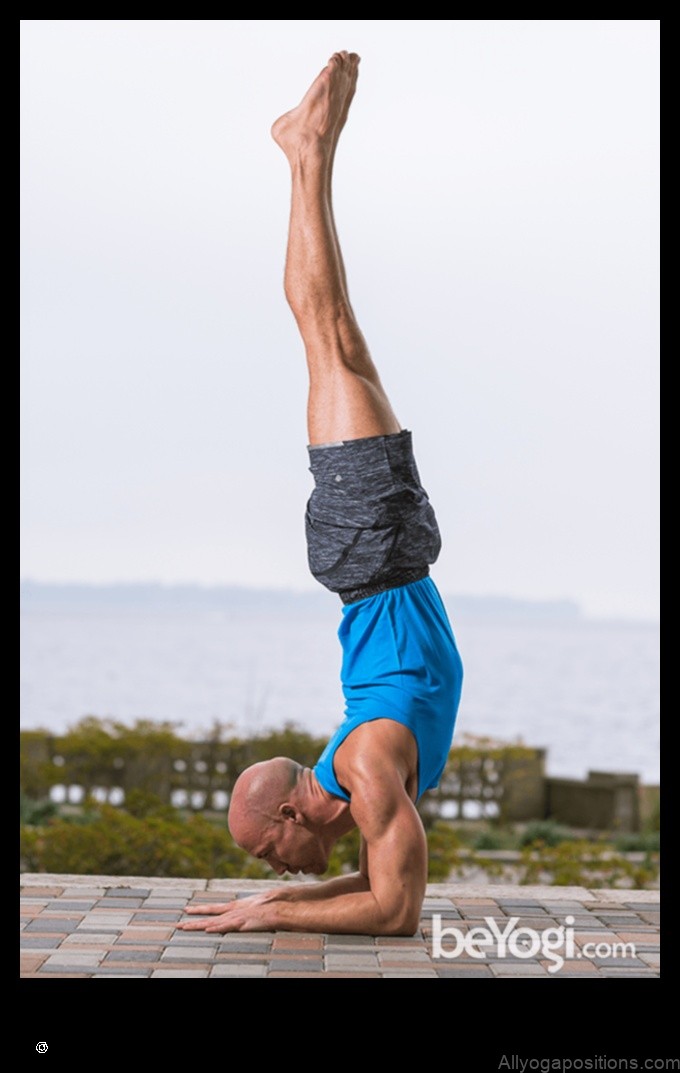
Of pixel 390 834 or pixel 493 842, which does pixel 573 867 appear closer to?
pixel 493 842

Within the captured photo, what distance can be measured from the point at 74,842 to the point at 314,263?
3288 mm

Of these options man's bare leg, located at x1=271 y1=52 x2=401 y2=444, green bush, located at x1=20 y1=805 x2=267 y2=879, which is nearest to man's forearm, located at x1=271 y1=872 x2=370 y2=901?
man's bare leg, located at x1=271 y1=52 x2=401 y2=444

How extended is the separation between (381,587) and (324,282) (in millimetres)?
882

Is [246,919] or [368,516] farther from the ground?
[368,516]

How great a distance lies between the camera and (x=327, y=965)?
354 centimetres

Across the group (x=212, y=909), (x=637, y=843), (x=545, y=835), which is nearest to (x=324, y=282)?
(x=212, y=909)

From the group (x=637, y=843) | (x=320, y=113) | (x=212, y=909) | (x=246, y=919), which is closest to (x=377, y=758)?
(x=246, y=919)

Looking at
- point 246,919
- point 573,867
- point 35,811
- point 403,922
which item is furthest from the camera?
point 35,811

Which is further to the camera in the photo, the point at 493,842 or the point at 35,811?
the point at 493,842

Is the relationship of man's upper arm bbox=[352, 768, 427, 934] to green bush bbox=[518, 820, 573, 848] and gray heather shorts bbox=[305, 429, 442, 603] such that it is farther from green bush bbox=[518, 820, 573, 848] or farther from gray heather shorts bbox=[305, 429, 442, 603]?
green bush bbox=[518, 820, 573, 848]

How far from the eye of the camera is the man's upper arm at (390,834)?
3695mm

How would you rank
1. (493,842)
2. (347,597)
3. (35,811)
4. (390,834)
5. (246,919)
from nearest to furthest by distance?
(390,834) < (246,919) < (347,597) < (35,811) < (493,842)

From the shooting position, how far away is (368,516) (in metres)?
3.91
